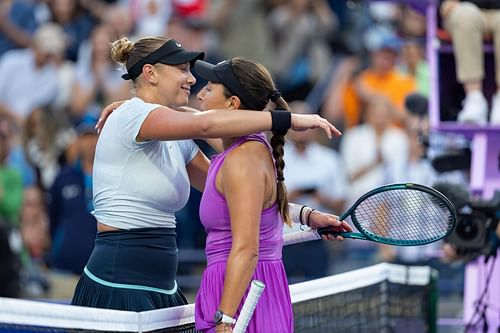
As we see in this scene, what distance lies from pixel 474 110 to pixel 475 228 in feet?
4.59

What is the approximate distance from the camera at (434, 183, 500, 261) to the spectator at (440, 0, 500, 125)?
1139 mm

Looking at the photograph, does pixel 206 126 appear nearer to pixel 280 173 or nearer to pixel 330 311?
pixel 280 173

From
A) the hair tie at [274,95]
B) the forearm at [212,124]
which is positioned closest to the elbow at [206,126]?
the forearm at [212,124]

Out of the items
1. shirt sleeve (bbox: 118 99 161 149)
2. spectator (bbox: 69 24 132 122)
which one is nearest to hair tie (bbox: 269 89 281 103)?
shirt sleeve (bbox: 118 99 161 149)

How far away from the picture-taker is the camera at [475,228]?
691cm

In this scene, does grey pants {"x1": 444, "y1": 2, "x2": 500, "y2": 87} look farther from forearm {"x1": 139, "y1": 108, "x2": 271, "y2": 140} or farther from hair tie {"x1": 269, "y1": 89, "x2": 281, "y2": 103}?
forearm {"x1": 139, "y1": 108, "x2": 271, "y2": 140}

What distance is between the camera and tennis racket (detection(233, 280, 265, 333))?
4.79m

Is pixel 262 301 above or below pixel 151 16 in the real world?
above

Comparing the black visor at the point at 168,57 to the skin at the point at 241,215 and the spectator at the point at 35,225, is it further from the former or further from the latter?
the spectator at the point at 35,225

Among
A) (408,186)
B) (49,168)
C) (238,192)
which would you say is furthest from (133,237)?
(49,168)

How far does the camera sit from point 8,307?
4.55m

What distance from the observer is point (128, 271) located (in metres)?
5.31

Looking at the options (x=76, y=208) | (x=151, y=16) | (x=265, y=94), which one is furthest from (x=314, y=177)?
(x=265, y=94)

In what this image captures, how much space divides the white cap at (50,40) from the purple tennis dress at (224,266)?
27.5ft
